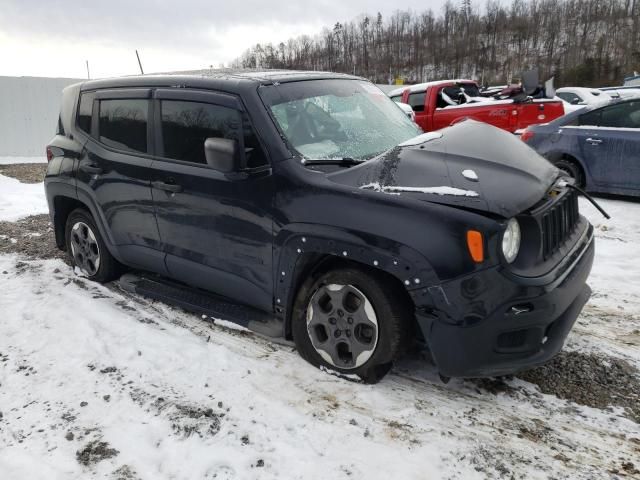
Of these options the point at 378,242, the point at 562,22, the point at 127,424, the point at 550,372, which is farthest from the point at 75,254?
the point at 562,22

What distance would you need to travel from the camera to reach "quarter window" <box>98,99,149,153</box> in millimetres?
3974

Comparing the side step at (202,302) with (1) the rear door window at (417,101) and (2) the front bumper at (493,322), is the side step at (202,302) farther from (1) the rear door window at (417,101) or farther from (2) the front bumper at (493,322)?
(1) the rear door window at (417,101)

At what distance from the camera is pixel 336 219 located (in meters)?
2.87

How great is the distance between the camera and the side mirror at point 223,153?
3102 millimetres

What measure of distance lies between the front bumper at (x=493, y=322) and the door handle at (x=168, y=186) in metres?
1.97

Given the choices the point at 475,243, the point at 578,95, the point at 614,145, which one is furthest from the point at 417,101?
the point at 475,243

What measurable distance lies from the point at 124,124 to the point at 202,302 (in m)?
1.64

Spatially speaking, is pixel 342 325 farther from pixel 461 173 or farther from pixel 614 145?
pixel 614 145

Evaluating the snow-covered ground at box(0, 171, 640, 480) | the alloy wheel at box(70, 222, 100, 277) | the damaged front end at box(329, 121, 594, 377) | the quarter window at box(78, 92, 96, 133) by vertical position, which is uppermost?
the quarter window at box(78, 92, 96, 133)

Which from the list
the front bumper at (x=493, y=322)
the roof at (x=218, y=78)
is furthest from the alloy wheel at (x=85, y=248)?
the front bumper at (x=493, y=322)

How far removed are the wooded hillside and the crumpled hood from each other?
215ft

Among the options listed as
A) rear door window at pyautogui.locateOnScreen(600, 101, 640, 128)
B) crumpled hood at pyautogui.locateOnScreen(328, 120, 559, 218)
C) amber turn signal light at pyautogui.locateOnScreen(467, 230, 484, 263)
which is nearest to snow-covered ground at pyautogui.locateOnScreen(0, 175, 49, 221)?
crumpled hood at pyautogui.locateOnScreen(328, 120, 559, 218)

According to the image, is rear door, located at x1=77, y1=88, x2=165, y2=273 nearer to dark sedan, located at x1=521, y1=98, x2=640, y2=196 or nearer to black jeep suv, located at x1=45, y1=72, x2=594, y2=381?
black jeep suv, located at x1=45, y1=72, x2=594, y2=381

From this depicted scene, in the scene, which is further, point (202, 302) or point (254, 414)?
point (202, 302)
